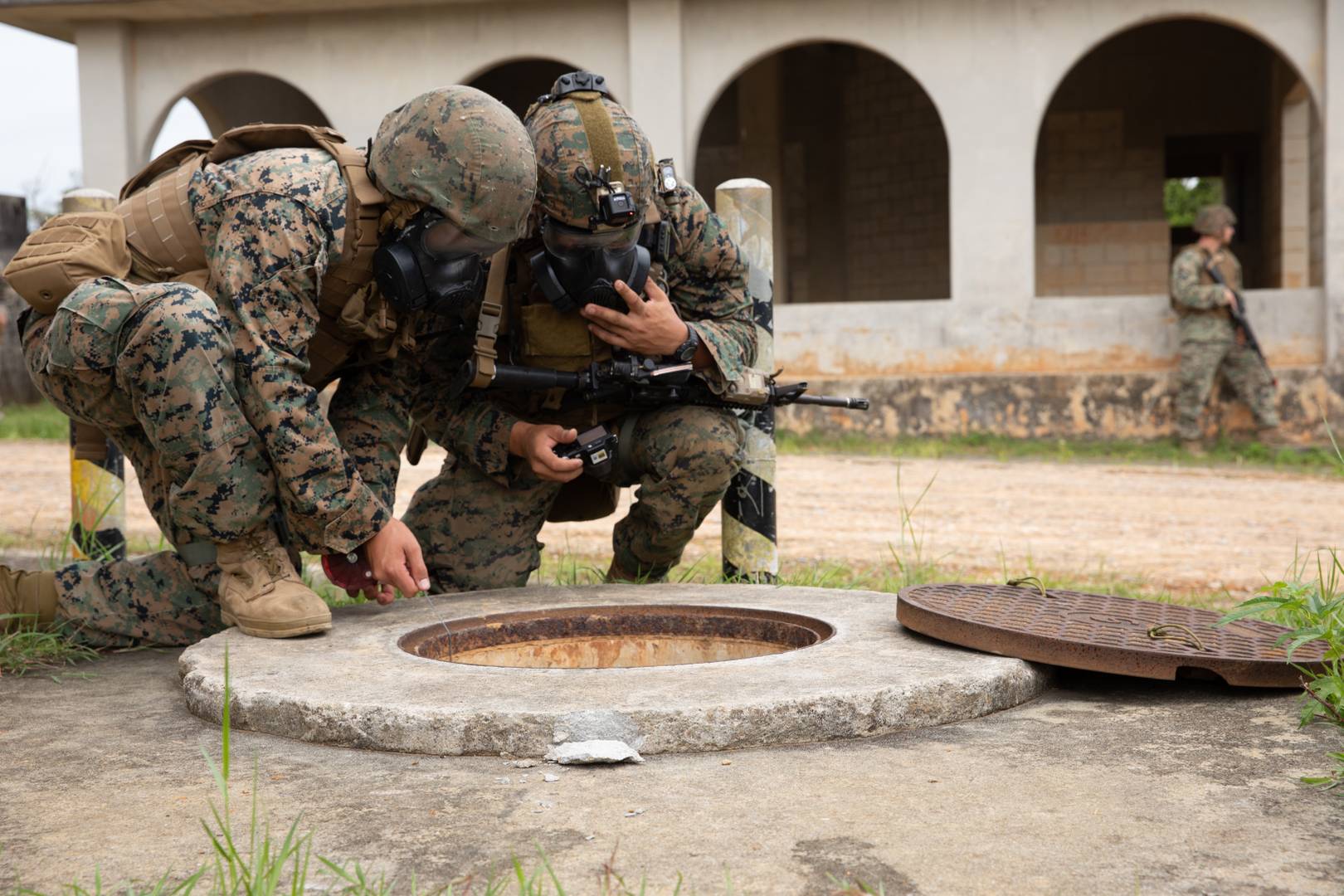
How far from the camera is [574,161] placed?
2.82 meters

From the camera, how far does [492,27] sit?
1011cm

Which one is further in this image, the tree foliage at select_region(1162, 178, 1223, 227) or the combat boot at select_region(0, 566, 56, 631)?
the tree foliage at select_region(1162, 178, 1223, 227)

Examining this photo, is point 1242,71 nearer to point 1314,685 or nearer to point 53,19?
point 53,19

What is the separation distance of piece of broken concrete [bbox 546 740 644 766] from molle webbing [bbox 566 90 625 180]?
1344mm

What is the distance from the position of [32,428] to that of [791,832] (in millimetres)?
9416

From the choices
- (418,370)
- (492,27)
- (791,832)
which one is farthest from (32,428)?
(791,832)

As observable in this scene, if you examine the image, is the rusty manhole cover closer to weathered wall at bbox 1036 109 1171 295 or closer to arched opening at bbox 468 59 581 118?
weathered wall at bbox 1036 109 1171 295

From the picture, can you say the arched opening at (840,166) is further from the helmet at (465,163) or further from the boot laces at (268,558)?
the boot laces at (268,558)

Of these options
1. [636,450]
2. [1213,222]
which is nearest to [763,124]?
[1213,222]

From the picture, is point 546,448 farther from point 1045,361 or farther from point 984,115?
point 984,115

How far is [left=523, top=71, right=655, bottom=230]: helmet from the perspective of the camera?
9.25ft

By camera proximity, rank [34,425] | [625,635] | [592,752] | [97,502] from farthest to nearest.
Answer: [34,425], [97,502], [625,635], [592,752]

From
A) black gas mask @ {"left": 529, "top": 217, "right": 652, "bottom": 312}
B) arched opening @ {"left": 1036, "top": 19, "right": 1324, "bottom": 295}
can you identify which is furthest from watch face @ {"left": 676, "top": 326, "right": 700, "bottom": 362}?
arched opening @ {"left": 1036, "top": 19, "right": 1324, "bottom": 295}

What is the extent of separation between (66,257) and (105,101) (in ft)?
29.1
